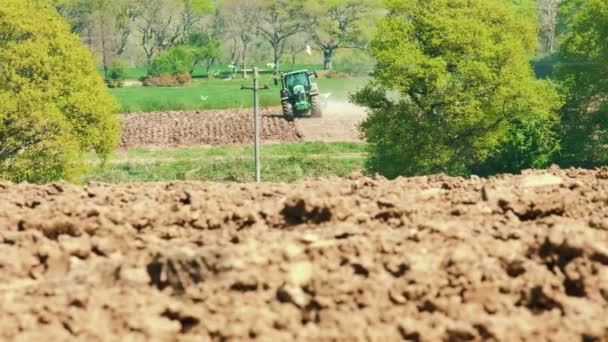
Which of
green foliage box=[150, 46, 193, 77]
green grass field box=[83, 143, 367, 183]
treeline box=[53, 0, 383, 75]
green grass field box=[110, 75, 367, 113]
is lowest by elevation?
green grass field box=[83, 143, 367, 183]

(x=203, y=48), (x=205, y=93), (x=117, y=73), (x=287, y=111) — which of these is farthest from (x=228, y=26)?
(x=287, y=111)

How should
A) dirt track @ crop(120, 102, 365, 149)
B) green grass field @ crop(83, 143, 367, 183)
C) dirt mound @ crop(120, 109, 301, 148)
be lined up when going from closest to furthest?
green grass field @ crop(83, 143, 367, 183), dirt track @ crop(120, 102, 365, 149), dirt mound @ crop(120, 109, 301, 148)

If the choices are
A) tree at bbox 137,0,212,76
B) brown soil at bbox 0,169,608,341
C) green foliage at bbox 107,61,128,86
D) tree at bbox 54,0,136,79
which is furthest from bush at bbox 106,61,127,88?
brown soil at bbox 0,169,608,341

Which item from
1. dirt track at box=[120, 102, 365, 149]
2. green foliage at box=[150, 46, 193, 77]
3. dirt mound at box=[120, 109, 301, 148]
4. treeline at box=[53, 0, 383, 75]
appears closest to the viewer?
dirt track at box=[120, 102, 365, 149]

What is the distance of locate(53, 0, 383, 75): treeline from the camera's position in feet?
390

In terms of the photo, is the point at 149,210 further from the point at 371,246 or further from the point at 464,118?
the point at 464,118

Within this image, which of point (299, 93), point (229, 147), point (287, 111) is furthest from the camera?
point (287, 111)

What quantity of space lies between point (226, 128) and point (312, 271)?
185ft

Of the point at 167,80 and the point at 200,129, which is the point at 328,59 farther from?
the point at 200,129

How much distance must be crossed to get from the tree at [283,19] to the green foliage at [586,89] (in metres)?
81.8

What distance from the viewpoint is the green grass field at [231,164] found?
44406mm

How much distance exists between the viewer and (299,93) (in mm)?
58156

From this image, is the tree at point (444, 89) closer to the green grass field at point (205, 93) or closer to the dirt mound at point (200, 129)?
the green grass field at point (205, 93)

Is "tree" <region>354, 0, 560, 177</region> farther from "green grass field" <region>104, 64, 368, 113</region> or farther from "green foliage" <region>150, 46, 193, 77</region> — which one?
"green foliage" <region>150, 46, 193, 77</region>
